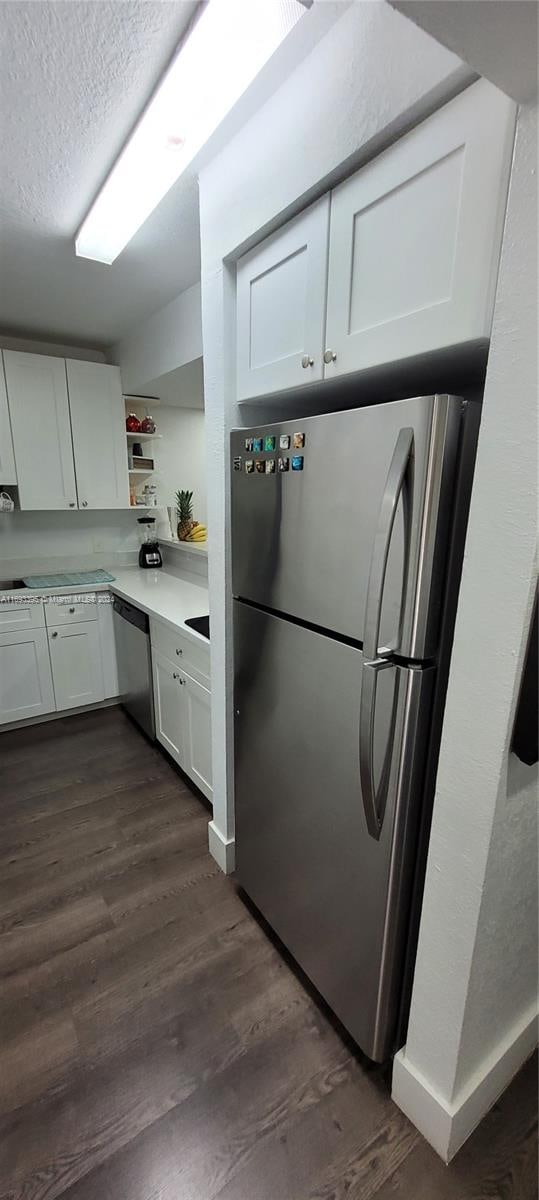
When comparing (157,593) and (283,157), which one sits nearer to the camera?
(283,157)

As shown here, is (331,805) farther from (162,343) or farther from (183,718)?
(162,343)

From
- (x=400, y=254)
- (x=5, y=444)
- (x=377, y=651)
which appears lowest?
(x=377, y=651)

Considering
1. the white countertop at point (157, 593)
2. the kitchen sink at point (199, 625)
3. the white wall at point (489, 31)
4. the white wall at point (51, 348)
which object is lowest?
the white countertop at point (157, 593)

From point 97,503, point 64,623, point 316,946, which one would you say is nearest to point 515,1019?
point 316,946

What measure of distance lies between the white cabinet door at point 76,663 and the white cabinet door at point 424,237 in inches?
97.0

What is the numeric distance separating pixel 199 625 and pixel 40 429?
1782 millimetres

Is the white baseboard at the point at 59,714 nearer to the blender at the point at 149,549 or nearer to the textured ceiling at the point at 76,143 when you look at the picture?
the blender at the point at 149,549

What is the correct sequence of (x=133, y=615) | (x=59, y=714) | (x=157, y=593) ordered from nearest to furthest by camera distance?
(x=133, y=615) → (x=157, y=593) → (x=59, y=714)

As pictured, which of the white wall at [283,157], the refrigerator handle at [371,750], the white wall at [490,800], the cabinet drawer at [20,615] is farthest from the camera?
the cabinet drawer at [20,615]

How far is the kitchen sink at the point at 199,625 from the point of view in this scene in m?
2.00

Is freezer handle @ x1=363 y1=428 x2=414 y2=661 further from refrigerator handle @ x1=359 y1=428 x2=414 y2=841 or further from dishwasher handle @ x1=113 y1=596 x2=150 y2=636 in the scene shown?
dishwasher handle @ x1=113 y1=596 x2=150 y2=636

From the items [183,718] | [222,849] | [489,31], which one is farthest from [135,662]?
[489,31]

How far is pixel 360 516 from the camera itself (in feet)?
3.17

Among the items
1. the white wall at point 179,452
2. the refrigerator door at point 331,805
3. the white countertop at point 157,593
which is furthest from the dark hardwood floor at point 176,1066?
the white wall at point 179,452
